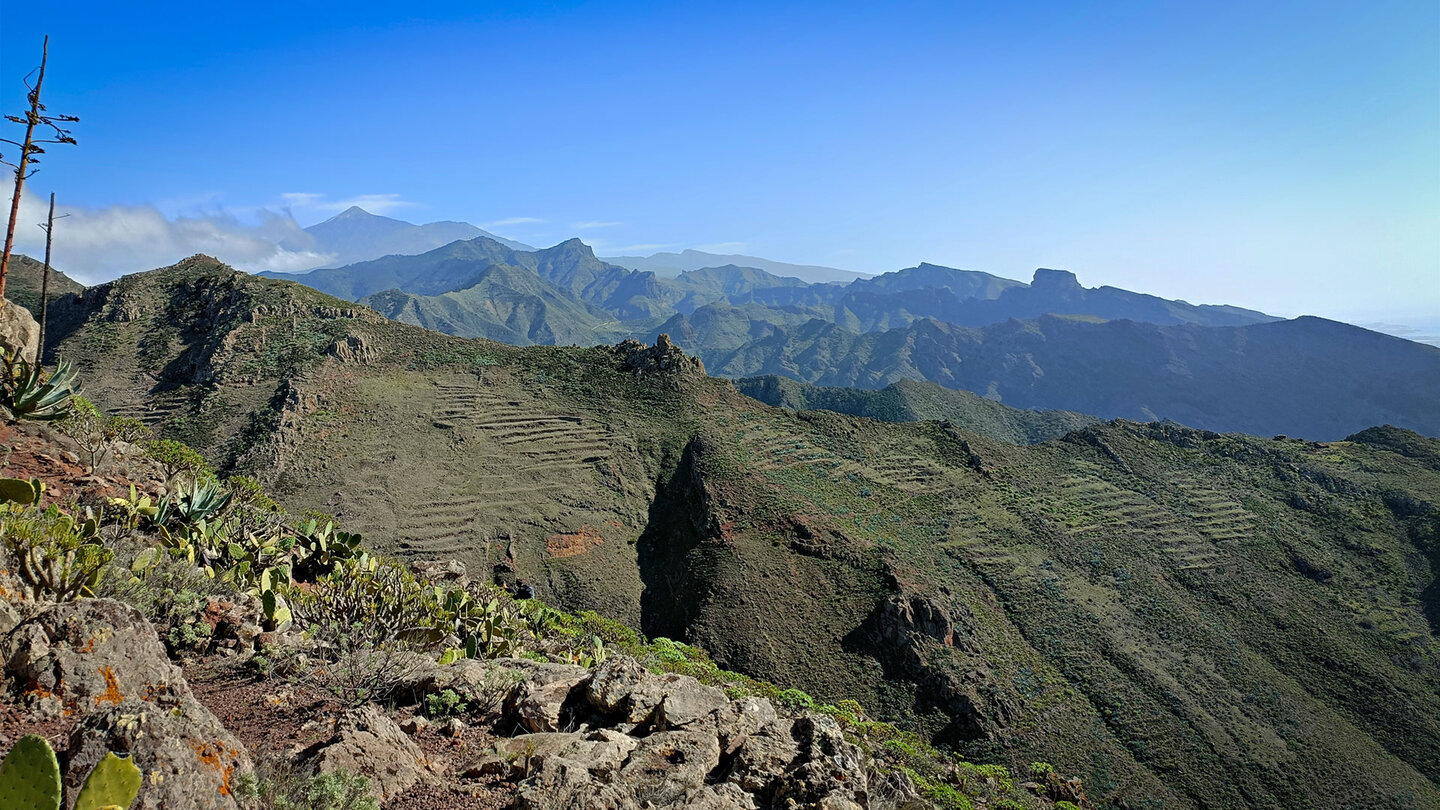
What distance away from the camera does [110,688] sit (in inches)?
165

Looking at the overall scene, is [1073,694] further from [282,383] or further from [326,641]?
[282,383]

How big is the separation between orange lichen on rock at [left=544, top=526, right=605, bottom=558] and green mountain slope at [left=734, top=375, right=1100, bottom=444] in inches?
2519

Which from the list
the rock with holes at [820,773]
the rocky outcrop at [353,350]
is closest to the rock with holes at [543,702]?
the rock with holes at [820,773]

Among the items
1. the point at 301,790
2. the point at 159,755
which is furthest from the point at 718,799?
the point at 159,755

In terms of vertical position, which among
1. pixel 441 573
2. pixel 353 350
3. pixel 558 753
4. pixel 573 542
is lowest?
pixel 573 542

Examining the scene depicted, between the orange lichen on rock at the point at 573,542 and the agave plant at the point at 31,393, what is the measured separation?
1813cm

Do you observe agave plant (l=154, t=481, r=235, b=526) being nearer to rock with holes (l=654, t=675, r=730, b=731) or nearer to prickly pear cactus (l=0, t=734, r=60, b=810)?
rock with holes (l=654, t=675, r=730, b=731)

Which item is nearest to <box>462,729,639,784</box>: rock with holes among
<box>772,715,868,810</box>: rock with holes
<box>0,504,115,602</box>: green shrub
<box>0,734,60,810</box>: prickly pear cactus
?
<box>772,715,868,810</box>: rock with holes

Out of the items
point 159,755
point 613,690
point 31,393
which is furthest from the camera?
point 31,393

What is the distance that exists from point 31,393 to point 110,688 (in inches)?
358

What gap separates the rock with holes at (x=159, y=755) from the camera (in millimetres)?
3236

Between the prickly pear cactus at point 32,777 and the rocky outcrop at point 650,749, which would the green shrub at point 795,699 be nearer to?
the rocky outcrop at point 650,749

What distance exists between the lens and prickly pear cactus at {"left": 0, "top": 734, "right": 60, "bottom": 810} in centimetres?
275

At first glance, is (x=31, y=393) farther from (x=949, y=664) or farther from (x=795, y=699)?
(x=949, y=664)
